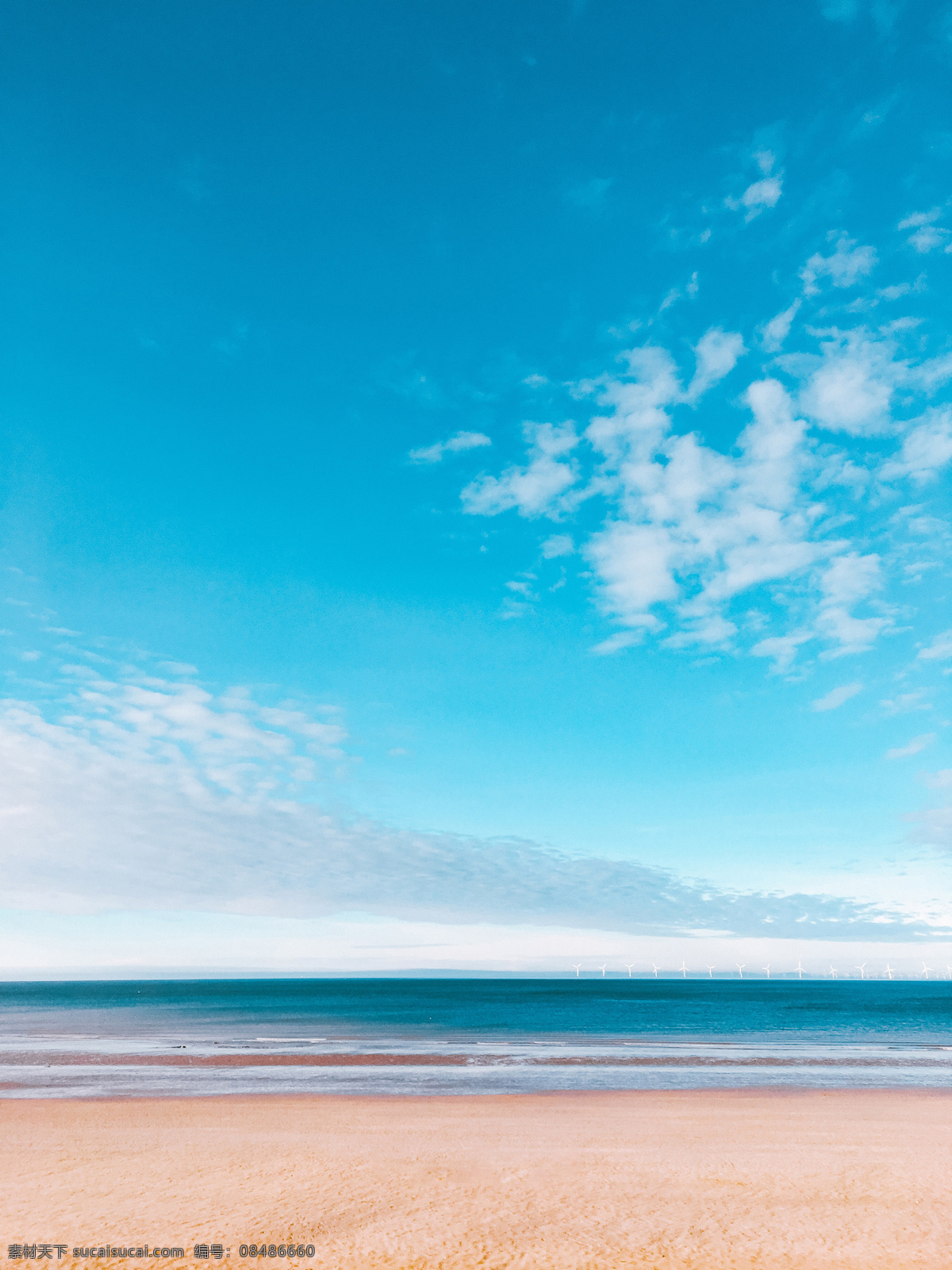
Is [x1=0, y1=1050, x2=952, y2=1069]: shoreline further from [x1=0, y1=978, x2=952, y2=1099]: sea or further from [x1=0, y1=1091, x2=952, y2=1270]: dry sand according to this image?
[x1=0, y1=1091, x2=952, y2=1270]: dry sand

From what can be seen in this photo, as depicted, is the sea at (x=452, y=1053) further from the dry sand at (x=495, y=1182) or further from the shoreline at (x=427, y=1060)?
the dry sand at (x=495, y=1182)

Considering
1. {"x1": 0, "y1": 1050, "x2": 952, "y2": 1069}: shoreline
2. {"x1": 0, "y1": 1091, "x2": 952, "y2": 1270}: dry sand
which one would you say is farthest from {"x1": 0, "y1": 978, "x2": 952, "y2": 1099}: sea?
{"x1": 0, "y1": 1091, "x2": 952, "y2": 1270}: dry sand

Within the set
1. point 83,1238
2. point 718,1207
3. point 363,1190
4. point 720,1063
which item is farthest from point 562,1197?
point 720,1063

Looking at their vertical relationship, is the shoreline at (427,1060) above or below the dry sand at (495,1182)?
below

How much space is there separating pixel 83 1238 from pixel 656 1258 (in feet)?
41.9

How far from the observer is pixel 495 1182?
21.9 meters

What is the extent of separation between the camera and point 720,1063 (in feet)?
164

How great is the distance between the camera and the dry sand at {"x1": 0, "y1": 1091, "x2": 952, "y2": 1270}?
677 inches

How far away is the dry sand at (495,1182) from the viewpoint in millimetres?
17188

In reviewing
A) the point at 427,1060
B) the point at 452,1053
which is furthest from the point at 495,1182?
the point at 452,1053

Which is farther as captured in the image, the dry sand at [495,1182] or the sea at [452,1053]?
the sea at [452,1053]

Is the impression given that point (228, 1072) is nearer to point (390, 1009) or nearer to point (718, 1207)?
point (718, 1207)

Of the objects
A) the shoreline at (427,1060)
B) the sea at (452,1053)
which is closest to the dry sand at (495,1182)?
the sea at (452,1053)

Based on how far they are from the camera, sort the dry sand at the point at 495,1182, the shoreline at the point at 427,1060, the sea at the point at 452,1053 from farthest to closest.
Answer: the shoreline at the point at 427,1060 < the sea at the point at 452,1053 < the dry sand at the point at 495,1182
